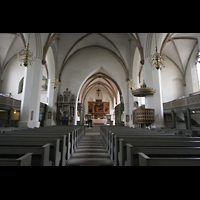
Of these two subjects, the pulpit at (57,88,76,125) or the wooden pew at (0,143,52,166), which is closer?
the wooden pew at (0,143,52,166)

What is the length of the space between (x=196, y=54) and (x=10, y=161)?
56.1 ft

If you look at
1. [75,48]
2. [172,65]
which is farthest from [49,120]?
[172,65]

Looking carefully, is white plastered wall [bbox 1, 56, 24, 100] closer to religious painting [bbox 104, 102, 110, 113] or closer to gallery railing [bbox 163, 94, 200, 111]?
gallery railing [bbox 163, 94, 200, 111]

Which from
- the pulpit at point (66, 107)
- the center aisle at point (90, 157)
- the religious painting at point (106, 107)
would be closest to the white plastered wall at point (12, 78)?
the pulpit at point (66, 107)

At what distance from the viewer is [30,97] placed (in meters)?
8.68

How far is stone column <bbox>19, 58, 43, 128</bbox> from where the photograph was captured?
27.6 ft

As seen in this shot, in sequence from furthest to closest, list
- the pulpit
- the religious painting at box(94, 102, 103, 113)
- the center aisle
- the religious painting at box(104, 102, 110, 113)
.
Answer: the religious painting at box(104, 102, 110, 113) → the religious painting at box(94, 102, 103, 113) → the pulpit → the center aisle

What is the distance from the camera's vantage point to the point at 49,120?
14273 mm

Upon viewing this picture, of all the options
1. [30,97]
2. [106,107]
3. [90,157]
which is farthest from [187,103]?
[106,107]

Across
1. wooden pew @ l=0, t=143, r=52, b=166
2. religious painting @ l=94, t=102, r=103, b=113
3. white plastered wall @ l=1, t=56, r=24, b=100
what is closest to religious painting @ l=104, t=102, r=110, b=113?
religious painting @ l=94, t=102, r=103, b=113

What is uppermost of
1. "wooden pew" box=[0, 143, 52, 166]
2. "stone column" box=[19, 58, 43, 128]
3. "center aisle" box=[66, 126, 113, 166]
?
"stone column" box=[19, 58, 43, 128]

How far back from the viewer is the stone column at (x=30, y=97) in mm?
8415
